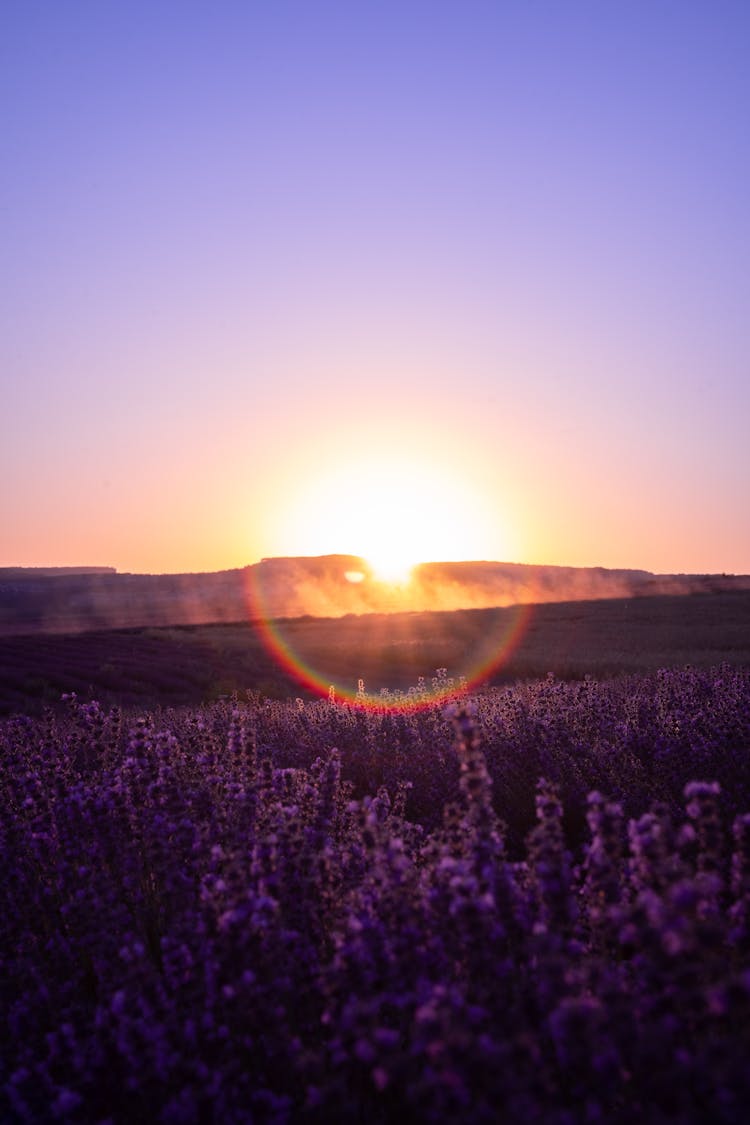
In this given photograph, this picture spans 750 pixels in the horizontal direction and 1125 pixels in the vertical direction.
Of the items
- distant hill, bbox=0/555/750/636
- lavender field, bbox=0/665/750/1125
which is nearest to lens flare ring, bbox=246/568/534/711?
lavender field, bbox=0/665/750/1125

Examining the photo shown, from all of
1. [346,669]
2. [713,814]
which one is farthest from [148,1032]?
[346,669]

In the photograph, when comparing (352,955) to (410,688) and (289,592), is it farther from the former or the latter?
(289,592)

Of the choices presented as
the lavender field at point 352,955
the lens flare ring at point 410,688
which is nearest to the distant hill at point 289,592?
the lens flare ring at point 410,688

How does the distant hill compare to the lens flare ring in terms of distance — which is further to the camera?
the distant hill

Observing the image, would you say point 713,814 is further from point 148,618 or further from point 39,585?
point 39,585

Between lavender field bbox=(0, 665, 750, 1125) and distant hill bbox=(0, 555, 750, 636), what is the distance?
90.0ft

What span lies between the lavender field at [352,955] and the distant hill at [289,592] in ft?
90.0

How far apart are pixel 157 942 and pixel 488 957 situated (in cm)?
169

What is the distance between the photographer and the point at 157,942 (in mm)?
3432

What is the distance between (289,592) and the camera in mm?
70500

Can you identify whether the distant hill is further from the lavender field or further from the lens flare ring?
the lavender field

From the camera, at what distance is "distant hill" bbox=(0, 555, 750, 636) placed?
1615 inches

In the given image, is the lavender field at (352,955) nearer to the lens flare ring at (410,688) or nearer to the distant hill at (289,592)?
the lens flare ring at (410,688)

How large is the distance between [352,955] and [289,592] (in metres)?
68.5
